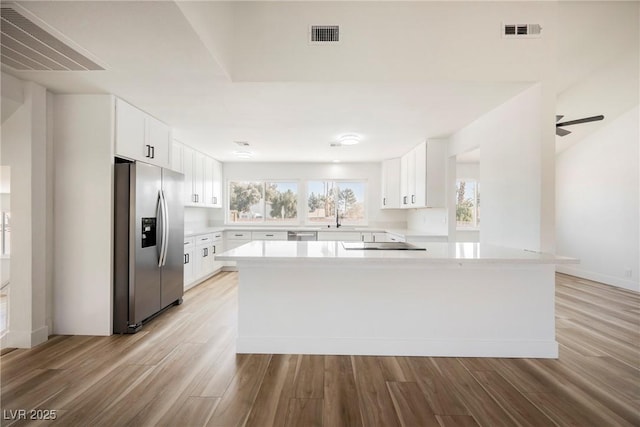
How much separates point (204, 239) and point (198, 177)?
113 centimetres

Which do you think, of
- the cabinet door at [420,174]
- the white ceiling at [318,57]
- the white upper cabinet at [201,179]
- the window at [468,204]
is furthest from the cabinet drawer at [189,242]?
the window at [468,204]

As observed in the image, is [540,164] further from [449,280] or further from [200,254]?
[200,254]

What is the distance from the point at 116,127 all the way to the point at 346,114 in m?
2.30

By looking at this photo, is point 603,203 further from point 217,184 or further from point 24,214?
point 24,214

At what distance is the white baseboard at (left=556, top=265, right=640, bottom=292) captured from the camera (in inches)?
181

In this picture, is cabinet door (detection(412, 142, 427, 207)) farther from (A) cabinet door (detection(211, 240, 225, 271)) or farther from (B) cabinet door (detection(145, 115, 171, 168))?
(A) cabinet door (detection(211, 240, 225, 271))

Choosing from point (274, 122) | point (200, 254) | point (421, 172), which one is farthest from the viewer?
point (200, 254)

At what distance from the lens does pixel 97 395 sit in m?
1.96

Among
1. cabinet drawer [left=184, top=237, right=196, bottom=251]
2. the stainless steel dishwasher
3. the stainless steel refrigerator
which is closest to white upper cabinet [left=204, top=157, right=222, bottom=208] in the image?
cabinet drawer [left=184, top=237, right=196, bottom=251]

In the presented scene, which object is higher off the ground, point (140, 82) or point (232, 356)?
point (140, 82)

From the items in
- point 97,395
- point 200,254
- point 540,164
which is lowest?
point 97,395

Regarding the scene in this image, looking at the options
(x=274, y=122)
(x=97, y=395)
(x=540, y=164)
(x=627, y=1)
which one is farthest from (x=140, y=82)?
(x=627, y=1)

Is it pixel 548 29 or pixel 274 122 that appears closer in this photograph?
pixel 548 29

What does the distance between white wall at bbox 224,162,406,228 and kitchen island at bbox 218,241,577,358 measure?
4019mm
